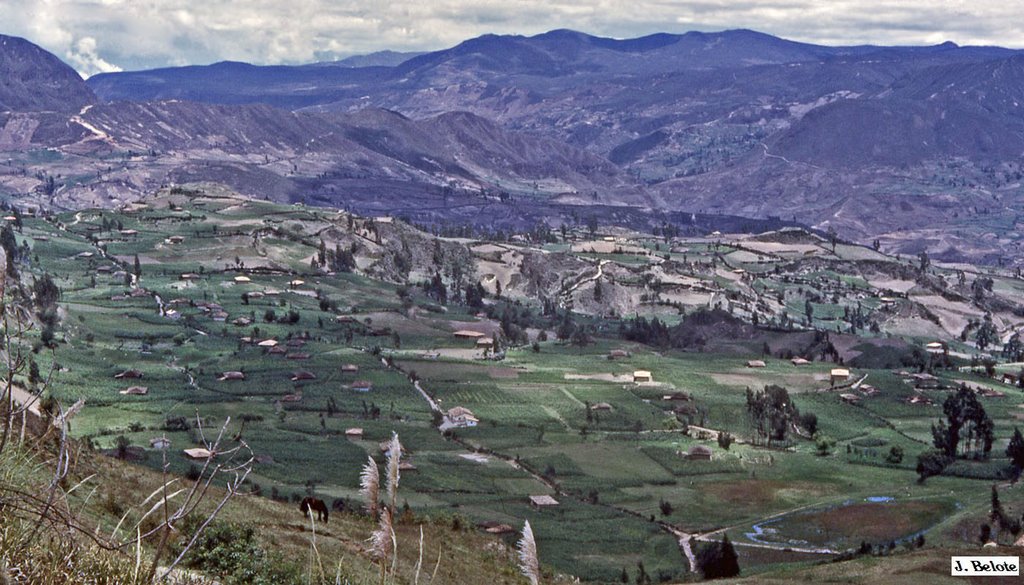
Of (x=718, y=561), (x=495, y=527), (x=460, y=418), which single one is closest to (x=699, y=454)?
(x=460, y=418)

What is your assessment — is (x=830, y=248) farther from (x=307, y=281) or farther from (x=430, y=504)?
(x=430, y=504)

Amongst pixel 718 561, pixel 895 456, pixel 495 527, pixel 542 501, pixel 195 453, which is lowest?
pixel 542 501

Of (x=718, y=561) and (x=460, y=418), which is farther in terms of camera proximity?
(x=460, y=418)

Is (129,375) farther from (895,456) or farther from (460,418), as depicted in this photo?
(895,456)

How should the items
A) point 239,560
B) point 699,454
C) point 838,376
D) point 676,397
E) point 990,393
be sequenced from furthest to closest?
1. point 838,376
2. point 990,393
3. point 676,397
4. point 699,454
5. point 239,560

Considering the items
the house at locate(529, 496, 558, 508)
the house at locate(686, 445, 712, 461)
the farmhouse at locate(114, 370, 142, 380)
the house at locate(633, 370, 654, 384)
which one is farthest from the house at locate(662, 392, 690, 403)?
the farmhouse at locate(114, 370, 142, 380)

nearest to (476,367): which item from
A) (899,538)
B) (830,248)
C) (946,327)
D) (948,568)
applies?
(899,538)

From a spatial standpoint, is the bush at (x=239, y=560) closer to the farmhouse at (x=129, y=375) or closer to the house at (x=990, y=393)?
the farmhouse at (x=129, y=375)
